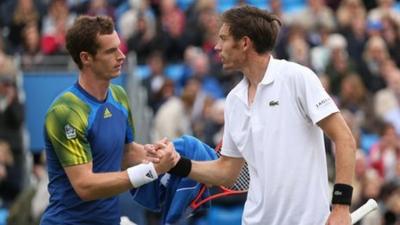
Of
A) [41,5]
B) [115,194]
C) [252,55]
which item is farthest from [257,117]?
[41,5]

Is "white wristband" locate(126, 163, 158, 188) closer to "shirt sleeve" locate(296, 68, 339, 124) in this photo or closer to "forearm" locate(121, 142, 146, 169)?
"forearm" locate(121, 142, 146, 169)

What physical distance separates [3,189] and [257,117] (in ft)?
29.4

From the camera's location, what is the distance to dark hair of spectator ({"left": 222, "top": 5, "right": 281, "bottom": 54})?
26.9 feet

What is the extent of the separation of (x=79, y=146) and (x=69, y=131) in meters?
0.12

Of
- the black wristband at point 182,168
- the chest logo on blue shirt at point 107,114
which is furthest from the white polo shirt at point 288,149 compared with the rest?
the chest logo on blue shirt at point 107,114

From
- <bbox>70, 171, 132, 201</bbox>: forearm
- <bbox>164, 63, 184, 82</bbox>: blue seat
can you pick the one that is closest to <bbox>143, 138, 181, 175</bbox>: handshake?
<bbox>70, 171, 132, 201</bbox>: forearm

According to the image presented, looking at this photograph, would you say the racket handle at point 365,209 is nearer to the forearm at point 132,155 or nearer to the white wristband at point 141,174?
the white wristband at point 141,174

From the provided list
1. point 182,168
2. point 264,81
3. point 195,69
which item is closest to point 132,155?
point 182,168

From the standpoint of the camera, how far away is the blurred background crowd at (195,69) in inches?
626

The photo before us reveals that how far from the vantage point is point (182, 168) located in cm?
882

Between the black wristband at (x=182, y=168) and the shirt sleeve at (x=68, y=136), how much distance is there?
667 mm

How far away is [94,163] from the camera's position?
27.9ft

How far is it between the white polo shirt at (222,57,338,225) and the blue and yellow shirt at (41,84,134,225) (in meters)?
0.99

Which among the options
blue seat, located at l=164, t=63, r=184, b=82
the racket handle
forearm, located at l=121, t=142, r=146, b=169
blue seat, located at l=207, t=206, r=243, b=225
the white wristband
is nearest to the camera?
the white wristband
